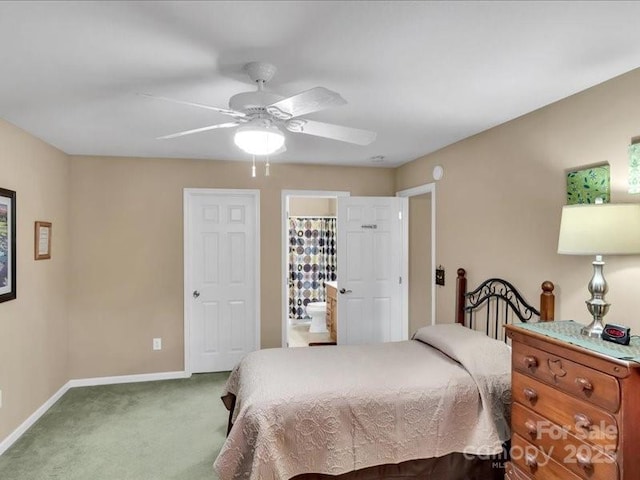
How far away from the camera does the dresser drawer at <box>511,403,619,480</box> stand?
1.54m

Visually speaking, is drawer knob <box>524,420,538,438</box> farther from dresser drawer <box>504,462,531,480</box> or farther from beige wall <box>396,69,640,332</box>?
beige wall <box>396,69,640,332</box>

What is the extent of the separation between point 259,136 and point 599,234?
1.64 meters

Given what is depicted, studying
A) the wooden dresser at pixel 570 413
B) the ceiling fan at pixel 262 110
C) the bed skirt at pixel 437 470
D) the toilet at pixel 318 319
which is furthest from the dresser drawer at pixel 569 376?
the toilet at pixel 318 319

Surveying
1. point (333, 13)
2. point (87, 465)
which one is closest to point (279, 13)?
point (333, 13)

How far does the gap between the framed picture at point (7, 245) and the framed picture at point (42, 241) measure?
0.38 metres

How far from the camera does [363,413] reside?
2.18 metres

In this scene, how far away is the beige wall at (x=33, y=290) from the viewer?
292 centimetres

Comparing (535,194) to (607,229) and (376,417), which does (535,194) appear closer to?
(607,229)

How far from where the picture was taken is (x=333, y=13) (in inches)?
59.9

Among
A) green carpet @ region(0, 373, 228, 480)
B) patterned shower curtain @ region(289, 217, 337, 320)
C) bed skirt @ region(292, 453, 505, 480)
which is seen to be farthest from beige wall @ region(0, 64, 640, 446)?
patterned shower curtain @ region(289, 217, 337, 320)

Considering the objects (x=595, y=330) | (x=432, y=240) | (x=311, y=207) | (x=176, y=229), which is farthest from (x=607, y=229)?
(x=311, y=207)

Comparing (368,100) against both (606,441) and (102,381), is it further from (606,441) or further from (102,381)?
(102,381)

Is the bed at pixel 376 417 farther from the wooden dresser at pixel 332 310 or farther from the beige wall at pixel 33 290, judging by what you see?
the wooden dresser at pixel 332 310

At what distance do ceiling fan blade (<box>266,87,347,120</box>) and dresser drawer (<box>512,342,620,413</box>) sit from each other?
1.51m
